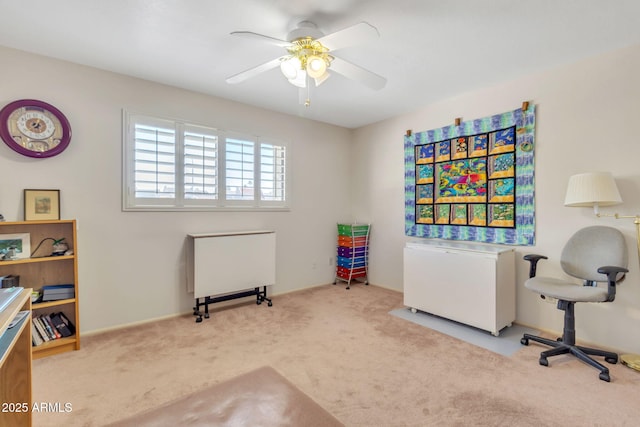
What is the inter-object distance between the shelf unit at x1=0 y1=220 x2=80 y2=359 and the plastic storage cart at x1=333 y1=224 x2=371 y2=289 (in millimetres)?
3114

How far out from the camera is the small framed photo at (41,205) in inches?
96.7

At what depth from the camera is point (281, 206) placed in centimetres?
404

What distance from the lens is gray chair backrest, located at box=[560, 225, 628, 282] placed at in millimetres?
2295

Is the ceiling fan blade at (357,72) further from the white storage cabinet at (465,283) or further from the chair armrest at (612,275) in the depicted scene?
the chair armrest at (612,275)

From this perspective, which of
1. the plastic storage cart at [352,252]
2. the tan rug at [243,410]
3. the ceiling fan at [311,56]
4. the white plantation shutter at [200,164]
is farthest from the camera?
the plastic storage cart at [352,252]

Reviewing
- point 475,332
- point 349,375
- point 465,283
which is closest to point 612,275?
point 465,283

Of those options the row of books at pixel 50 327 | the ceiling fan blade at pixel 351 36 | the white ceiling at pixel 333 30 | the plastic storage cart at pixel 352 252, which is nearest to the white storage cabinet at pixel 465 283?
the plastic storage cart at pixel 352 252

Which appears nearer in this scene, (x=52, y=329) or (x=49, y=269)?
(x=52, y=329)

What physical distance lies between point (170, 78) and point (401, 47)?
7.24 feet

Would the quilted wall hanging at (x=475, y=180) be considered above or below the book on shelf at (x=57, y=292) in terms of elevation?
above

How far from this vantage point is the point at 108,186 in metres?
2.84

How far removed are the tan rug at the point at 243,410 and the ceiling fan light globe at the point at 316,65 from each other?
2.05 meters

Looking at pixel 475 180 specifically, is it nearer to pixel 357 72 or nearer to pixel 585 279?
pixel 585 279

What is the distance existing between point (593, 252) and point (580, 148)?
903 millimetres
